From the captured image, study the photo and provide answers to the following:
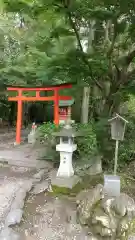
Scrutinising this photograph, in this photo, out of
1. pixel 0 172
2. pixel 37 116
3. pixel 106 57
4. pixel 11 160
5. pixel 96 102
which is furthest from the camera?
pixel 37 116

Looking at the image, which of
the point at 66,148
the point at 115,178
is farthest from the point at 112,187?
the point at 66,148

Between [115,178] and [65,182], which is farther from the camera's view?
[65,182]

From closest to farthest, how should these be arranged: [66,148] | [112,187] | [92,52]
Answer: [112,187] < [66,148] < [92,52]

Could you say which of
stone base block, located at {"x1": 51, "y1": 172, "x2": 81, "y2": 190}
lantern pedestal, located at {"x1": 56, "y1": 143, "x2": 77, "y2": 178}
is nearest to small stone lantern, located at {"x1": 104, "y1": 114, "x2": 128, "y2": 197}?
stone base block, located at {"x1": 51, "y1": 172, "x2": 81, "y2": 190}

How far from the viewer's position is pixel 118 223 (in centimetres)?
430

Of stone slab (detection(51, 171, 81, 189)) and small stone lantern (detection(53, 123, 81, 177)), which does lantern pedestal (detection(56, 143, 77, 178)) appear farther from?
stone slab (detection(51, 171, 81, 189))

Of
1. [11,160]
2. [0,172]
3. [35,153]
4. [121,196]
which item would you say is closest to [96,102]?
[35,153]

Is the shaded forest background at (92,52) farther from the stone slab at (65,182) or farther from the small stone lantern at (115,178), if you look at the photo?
the stone slab at (65,182)

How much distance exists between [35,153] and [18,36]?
6304 millimetres

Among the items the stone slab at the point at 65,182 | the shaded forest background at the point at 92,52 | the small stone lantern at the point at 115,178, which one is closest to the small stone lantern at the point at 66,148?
the stone slab at the point at 65,182

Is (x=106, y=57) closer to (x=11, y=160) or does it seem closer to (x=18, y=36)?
(x=11, y=160)

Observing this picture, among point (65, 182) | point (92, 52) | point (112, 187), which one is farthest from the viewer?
point (92, 52)

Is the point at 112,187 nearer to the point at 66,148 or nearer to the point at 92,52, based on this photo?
the point at 66,148

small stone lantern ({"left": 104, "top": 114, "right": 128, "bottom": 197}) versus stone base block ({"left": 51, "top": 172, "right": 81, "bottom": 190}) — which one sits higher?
small stone lantern ({"left": 104, "top": 114, "right": 128, "bottom": 197})
